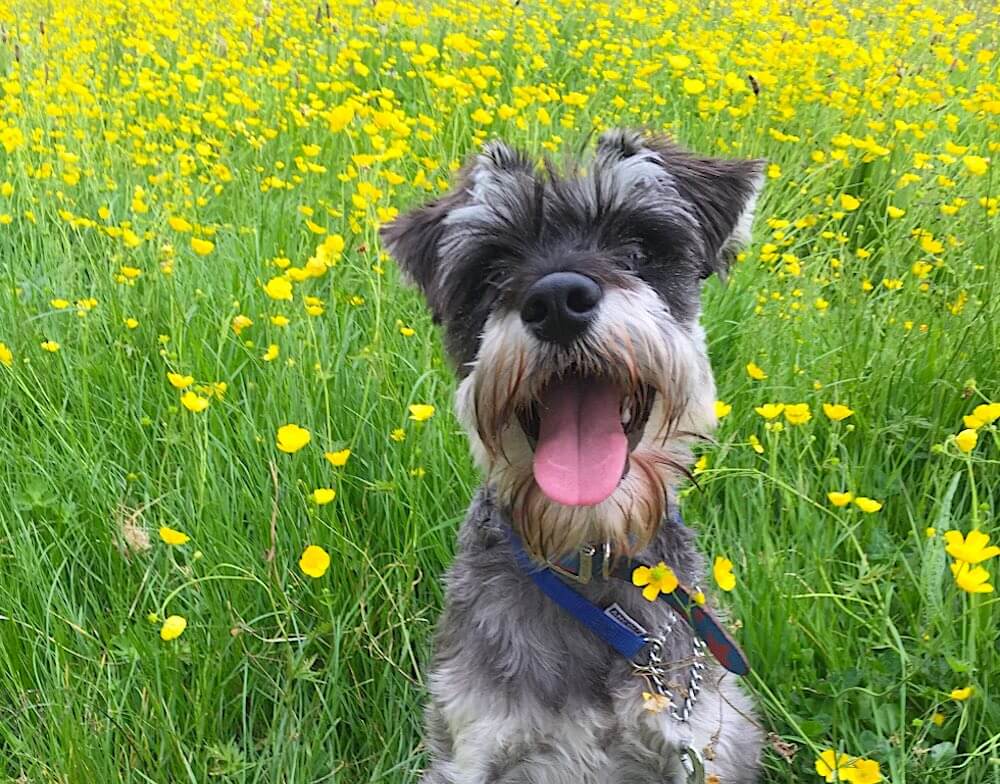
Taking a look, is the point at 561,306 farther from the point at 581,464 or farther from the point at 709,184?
the point at 709,184

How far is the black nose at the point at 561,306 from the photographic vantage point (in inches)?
72.2

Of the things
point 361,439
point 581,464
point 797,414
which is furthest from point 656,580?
point 361,439

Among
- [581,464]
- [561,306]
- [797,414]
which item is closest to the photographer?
[561,306]

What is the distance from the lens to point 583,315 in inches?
72.5

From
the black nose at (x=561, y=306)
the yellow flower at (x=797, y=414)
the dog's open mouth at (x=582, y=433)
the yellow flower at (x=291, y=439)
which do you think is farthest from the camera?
the yellow flower at (x=797, y=414)

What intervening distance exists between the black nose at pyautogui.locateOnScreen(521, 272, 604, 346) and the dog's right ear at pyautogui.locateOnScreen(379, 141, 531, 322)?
17.0 inches

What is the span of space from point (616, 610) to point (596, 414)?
48 centimetres

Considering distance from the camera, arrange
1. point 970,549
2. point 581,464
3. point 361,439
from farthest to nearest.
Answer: point 361,439, point 581,464, point 970,549

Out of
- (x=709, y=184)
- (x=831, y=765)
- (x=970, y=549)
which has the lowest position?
(x=831, y=765)

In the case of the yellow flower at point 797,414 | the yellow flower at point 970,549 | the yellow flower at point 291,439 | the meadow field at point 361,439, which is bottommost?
the meadow field at point 361,439

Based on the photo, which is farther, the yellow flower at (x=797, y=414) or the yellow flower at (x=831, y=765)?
the yellow flower at (x=797, y=414)

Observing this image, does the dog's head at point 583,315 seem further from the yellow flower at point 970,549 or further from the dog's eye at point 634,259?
the yellow flower at point 970,549

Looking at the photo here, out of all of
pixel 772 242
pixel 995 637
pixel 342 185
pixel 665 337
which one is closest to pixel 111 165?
pixel 342 185

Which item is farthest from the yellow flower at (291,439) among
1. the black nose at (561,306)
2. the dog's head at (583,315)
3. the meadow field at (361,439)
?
the black nose at (561,306)
